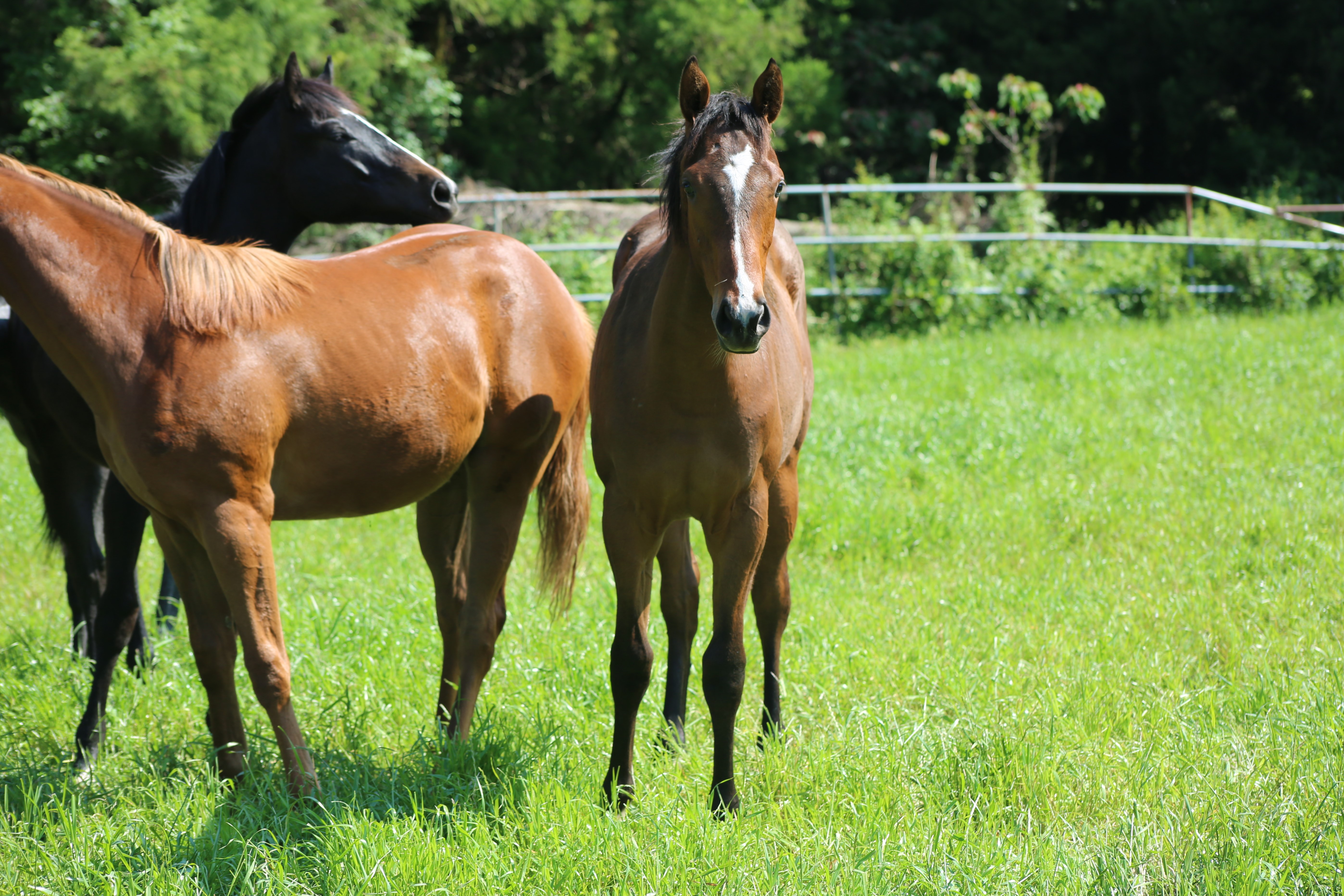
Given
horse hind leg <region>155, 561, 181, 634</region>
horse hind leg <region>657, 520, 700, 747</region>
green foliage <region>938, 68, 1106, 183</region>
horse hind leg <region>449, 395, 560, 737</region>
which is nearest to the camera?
horse hind leg <region>657, 520, 700, 747</region>

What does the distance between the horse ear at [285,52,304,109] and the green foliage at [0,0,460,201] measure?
7.14 meters

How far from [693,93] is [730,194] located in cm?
40

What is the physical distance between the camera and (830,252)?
11297 mm

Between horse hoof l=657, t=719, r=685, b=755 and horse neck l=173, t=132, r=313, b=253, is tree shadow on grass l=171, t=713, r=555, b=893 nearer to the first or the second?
horse hoof l=657, t=719, r=685, b=755

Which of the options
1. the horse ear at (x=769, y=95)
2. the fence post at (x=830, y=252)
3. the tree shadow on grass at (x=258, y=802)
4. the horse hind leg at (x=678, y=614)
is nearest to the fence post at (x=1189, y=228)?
the fence post at (x=830, y=252)

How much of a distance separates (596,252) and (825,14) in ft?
30.5

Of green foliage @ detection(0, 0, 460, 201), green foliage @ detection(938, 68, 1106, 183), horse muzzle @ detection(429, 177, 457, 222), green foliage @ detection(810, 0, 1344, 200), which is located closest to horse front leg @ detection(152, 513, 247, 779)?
horse muzzle @ detection(429, 177, 457, 222)

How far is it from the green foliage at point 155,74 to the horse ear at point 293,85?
7.14 meters

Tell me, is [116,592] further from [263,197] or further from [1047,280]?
[1047,280]

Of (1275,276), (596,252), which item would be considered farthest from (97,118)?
(1275,276)

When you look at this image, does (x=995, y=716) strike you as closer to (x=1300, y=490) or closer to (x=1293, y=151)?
(x=1300, y=490)

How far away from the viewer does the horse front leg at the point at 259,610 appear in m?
2.68

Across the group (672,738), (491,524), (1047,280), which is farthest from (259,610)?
(1047,280)

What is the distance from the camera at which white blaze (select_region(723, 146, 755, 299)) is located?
232 cm
